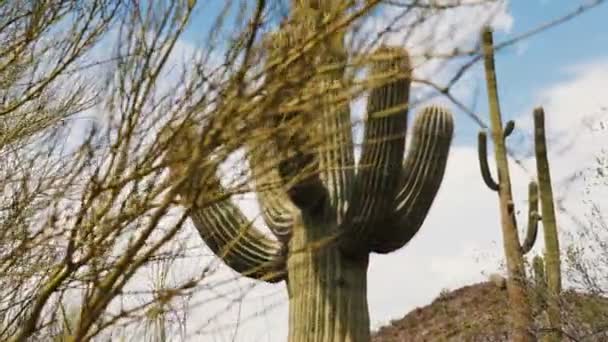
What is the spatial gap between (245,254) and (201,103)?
4.81 m

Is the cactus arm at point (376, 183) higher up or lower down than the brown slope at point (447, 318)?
lower down

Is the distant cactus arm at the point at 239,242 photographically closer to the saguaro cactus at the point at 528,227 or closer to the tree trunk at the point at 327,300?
the tree trunk at the point at 327,300

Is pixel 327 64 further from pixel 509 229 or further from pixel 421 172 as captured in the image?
pixel 509 229

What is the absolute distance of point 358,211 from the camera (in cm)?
651

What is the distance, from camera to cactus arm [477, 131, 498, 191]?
24.9 ft

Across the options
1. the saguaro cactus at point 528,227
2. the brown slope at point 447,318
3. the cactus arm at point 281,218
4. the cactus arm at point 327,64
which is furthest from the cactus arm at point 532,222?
the brown slope at point 447,318

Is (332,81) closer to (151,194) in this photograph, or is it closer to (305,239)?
(151,194)

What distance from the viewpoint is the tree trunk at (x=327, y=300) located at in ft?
21.2

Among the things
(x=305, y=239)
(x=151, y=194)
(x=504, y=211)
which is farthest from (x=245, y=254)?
(x=151, y=194)

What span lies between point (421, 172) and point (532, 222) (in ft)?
4.79

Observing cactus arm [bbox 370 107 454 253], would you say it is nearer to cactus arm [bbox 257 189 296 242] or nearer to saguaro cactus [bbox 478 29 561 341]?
cactus arm [bbox 257 189 296 242]

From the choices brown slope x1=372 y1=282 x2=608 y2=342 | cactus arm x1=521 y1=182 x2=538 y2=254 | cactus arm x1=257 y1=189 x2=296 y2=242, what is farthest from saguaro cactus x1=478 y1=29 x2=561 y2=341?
brown slope x1=372 y1=282 x2=608 y2=342

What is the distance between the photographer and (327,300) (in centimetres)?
652

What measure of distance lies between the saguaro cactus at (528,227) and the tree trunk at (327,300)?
1313 mm
